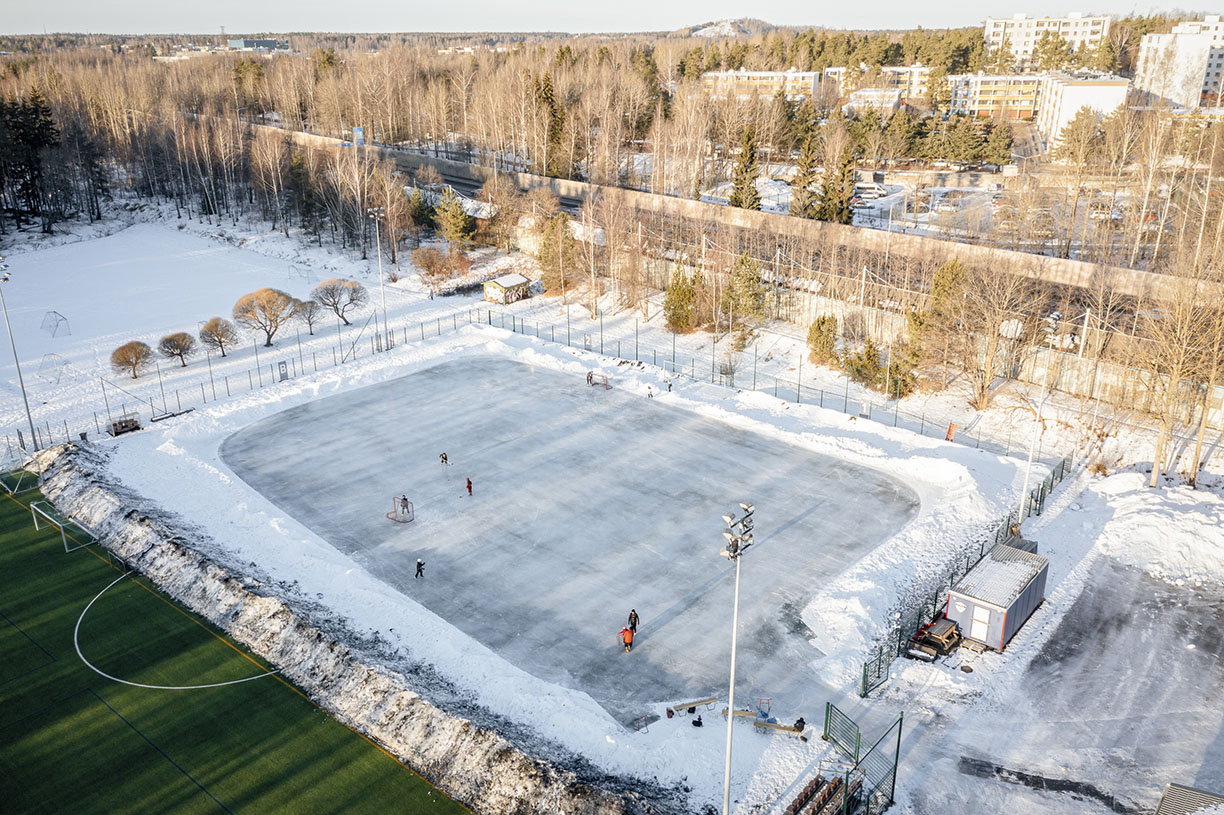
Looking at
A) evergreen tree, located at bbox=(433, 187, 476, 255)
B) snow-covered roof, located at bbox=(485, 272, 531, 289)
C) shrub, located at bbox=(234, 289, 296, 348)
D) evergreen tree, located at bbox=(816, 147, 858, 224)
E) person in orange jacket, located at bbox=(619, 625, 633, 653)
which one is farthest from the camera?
evergreen tree, located at bbox=(433, 187, 476, 255)

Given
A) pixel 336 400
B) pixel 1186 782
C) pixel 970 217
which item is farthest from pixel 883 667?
pixel 970 217

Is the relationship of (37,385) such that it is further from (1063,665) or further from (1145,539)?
(1145,539)

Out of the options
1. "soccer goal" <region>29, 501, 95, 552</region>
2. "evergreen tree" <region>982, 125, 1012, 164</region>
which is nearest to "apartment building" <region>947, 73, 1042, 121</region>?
"evergreen tree" <region>982, 125, 1012, 164</region>

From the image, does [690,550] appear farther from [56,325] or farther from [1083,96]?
[1083,96]

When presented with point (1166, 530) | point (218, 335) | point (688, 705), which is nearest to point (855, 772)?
point (688, 705)

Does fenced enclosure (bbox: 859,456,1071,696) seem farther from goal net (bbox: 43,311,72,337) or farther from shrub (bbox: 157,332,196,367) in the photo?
goal net (bbox: 43,311,72,337)
